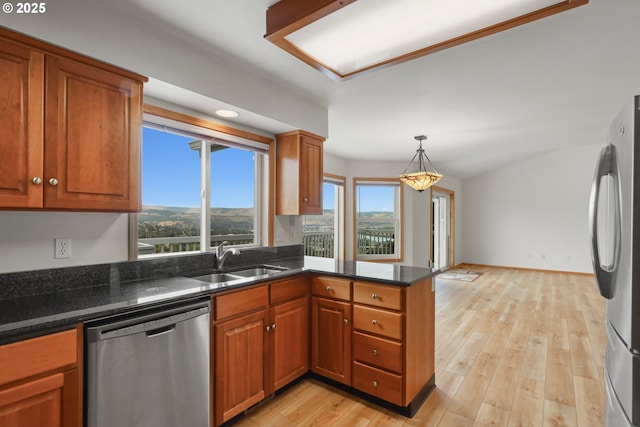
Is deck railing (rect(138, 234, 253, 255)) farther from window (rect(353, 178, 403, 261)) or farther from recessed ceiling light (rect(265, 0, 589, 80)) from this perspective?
window (rect(353, 178, 403, 261))

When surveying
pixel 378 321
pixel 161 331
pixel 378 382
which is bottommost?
pixel 378 382

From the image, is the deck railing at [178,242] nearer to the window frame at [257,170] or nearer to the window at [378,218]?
the window frame at [257,170]

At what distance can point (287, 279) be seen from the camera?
7.84 ft

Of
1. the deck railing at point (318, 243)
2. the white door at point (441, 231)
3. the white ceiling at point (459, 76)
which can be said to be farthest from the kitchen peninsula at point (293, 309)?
the white door at point (441, 231)

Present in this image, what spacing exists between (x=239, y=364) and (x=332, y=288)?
84 cm

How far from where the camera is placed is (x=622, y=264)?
113cm

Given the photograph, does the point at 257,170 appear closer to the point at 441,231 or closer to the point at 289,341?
the point at 289,341

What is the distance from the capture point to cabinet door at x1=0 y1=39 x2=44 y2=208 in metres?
1.38

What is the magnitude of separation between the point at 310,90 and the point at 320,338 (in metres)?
2.10

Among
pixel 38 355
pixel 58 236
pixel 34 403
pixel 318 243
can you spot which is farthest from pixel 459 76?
pixel 318 243

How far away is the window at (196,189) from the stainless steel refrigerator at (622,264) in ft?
8.22

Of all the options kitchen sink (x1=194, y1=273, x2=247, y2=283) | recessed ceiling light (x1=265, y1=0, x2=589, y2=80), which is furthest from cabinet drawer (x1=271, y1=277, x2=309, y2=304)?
recessed ceiling light (x1=265, y1=0, x2=589, y2=80)

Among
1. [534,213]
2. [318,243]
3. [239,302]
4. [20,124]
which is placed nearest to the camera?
[20,124]

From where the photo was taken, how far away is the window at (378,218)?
6.06m
